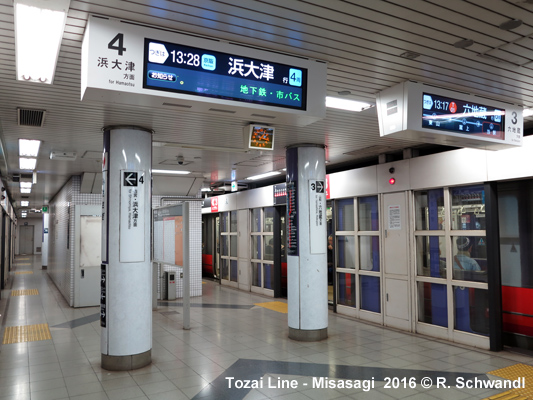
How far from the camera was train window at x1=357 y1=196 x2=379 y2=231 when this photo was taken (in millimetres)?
8438

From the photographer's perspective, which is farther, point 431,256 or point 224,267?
point 224,267

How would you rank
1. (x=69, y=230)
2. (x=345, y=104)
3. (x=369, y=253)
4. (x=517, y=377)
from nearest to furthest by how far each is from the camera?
(x=517, y=377) → (x=345, y=104) → (x=369, y=253) → (x=69, y=230)

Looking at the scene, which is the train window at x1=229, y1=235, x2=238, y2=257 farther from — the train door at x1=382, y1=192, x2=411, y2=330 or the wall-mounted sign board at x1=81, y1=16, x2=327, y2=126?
the wall-mounted sign board at x1=81, y1=16, x2=327, y2=126

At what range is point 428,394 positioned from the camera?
4574 millimetres

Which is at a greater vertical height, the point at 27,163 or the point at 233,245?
the point at 27,163

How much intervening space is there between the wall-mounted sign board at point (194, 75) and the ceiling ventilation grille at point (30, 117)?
8.27 feet

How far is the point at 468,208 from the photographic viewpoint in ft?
22.0

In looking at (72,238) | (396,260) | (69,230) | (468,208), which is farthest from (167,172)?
(468,208)

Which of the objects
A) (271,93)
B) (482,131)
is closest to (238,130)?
(271,93)

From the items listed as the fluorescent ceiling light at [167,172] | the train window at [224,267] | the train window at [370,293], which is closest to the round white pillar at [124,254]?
the fluorescent ceiling light at [167,172]

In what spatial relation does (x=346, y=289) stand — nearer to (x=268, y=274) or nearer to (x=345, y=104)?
(x=268, y=274)

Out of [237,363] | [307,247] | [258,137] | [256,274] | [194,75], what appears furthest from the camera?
[256,274]

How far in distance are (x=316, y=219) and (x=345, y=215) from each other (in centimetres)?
237

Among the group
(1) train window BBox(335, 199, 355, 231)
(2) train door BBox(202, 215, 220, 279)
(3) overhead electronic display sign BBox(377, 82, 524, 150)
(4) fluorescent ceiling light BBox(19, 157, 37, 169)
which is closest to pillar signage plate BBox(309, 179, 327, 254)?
(1) train window BBox(335, 199, 355, 231)
